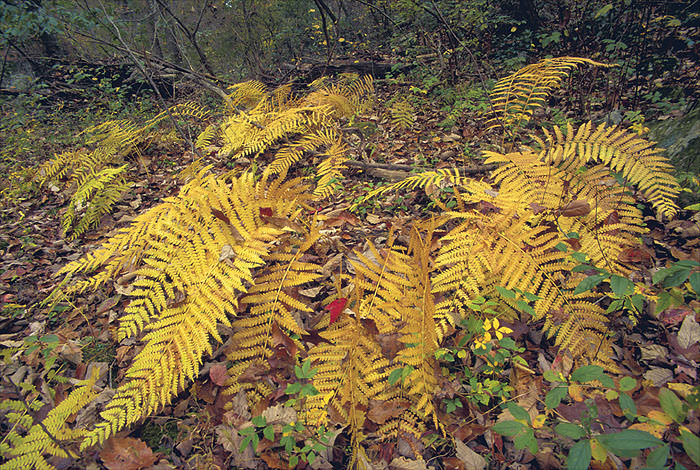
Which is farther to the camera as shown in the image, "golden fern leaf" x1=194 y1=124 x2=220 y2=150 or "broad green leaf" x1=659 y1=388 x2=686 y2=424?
"golden fern leaf" x1=194 y1=124 x2=220 y2=150

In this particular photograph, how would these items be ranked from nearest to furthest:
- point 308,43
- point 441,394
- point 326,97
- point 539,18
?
point 441,394 → point 326,97 → point 539,18 → point 308,43

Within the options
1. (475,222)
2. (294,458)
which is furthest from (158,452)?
(475,222)

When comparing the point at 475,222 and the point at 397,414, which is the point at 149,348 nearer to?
the point at 397,414

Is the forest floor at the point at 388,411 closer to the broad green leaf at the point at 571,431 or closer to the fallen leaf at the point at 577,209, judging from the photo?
the broad green leaf at the point at 571,431

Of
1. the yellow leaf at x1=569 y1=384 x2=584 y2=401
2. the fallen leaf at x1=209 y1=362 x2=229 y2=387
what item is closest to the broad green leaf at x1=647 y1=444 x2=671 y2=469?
the yellow leaf at x1=569 y1=384 x2=584 y2=401

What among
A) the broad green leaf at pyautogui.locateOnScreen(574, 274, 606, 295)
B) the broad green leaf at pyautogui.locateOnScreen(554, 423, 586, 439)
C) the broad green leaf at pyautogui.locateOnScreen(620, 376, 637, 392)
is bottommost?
the broad green leaf at pyautogui.locateOnScreen(620, 376, 637, 392)

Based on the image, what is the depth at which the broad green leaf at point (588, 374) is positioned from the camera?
1.23m

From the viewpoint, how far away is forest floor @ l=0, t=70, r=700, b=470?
146cm

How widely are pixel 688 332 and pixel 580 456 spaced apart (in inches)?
51.6

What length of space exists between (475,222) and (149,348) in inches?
71.6

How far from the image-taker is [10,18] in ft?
19.7

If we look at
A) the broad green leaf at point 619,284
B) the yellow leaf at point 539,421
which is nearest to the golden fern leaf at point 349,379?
the yellow leaf at point 539,421

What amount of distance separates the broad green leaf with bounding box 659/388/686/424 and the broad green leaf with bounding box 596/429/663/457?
153 mm

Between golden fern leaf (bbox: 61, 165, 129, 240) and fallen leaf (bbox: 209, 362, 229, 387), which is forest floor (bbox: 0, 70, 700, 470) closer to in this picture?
fallen leaf (bbox: 209, 362, 229, 387)
